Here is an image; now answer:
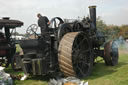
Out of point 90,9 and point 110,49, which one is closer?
point 110,49

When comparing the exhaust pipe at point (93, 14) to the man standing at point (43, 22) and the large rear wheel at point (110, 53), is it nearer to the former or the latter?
the large rear wheel at point (110, 53)

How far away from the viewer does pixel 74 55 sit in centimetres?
550

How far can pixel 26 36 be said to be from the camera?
619 centimetres

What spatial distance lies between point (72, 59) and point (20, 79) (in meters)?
1.93

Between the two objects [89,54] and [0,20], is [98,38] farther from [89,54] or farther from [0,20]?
[0,20]

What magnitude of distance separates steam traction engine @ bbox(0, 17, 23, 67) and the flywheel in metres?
3.40

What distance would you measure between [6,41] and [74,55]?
3.76 meters

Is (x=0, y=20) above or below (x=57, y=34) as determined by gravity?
above

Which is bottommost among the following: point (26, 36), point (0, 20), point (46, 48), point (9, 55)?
point (9, 55)

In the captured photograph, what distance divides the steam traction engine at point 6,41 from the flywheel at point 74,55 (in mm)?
3396

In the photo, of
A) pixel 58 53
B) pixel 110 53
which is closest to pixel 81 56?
pixel 58 53

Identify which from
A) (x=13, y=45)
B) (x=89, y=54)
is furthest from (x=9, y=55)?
(x=89, y=54)

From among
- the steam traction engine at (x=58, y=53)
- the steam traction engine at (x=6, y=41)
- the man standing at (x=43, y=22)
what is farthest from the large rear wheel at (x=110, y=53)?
the steam traction engine at (x=6, y=41)

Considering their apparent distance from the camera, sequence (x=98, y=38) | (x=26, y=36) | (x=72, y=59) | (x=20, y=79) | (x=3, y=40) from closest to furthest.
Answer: (x=72, y=59)
(x=20, y=79)
(x=26, y=36)
(x=3, y=40)
(x=98, y=38)
